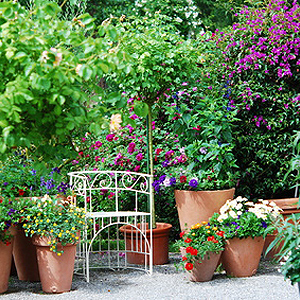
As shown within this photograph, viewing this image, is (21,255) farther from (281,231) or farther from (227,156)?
(281,231)

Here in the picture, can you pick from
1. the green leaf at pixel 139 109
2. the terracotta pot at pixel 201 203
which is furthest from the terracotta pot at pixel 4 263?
the green leaf at pixel 139 109

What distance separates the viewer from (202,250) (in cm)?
365

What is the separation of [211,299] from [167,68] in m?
1.86

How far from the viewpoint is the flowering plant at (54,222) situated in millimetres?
3465

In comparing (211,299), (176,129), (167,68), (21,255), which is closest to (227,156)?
(176,129)

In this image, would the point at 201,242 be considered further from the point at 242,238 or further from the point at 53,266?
the point at 53,266

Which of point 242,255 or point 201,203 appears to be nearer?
point 242,255

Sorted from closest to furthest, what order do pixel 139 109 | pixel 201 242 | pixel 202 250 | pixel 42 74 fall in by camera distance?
pixel 42 74
pixel 139 109
pixel 202 250
pixel 201 242

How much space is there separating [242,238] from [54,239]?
4.74 feet

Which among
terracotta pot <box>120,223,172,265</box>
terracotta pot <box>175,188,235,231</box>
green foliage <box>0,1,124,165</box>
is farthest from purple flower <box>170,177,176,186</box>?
green foliage <box>0,1,124,165</box>

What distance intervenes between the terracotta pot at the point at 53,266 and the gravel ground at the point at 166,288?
2.9 inches

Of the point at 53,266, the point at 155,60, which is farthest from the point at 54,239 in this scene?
the point at 155,60

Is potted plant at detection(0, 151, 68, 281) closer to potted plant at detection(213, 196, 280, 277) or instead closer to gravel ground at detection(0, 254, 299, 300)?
gravel ground at detection(0, 254, 299, 300)

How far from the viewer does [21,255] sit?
12.6 feet
